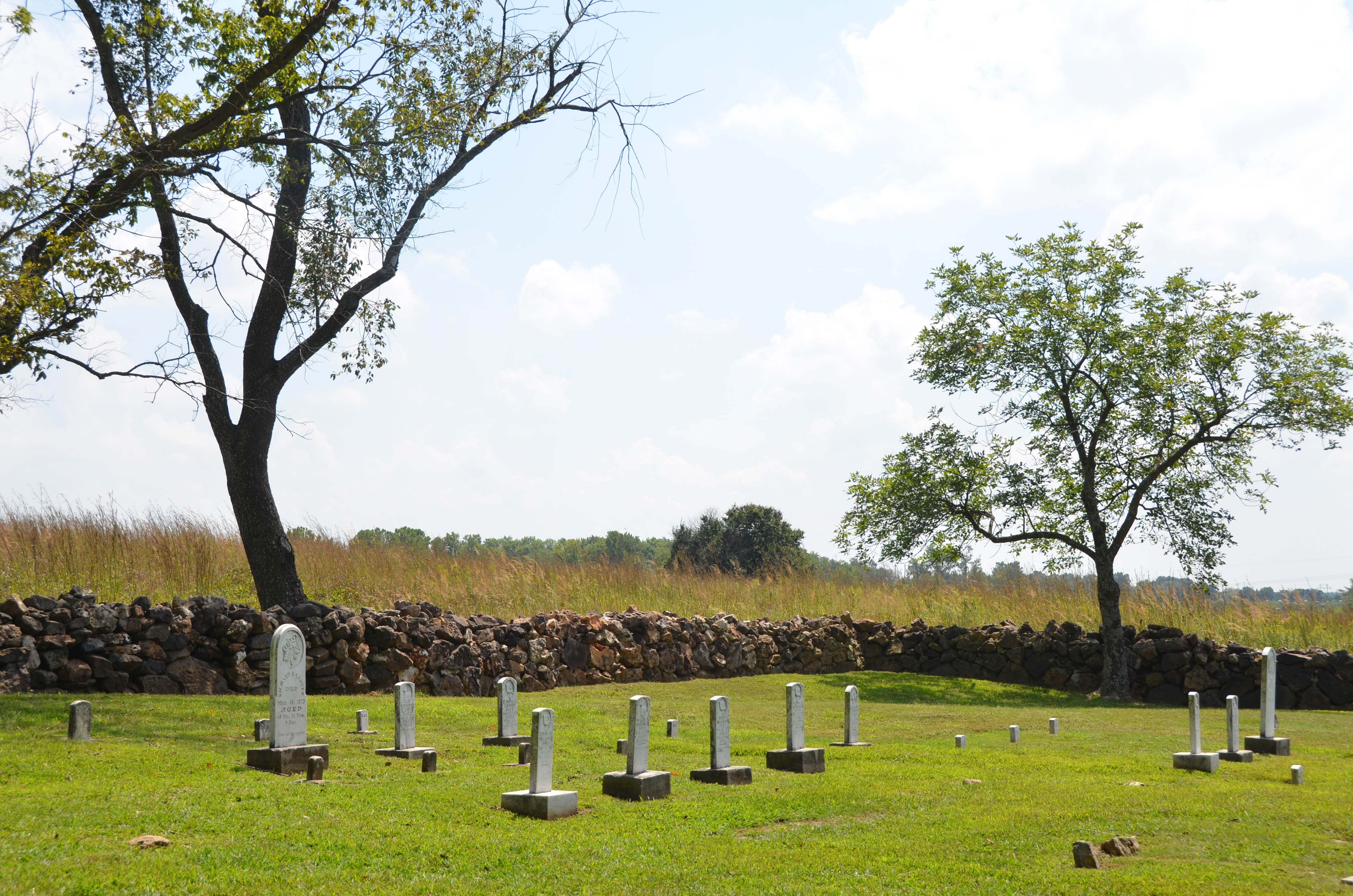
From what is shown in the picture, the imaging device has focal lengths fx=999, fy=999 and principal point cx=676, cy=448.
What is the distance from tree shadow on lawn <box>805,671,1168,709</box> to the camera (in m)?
17.3

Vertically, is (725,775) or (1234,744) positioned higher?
(725,775)

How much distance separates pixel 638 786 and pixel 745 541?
1378 inches

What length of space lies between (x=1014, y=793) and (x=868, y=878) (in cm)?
288

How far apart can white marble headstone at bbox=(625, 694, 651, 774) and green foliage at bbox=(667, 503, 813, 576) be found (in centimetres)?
3245

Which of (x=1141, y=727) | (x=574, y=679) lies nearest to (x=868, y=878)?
(x=1141, y=727)

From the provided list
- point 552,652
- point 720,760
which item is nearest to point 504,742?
point 720,760

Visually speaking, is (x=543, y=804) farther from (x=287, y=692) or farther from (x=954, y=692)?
(x=954, y=692)

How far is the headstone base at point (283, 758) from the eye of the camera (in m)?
7.00

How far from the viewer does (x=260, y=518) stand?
1420 cm

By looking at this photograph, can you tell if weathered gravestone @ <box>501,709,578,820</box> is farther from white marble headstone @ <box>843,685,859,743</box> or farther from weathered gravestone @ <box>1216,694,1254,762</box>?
weathered gravestone @ <box>1216,694,1254,762</box>

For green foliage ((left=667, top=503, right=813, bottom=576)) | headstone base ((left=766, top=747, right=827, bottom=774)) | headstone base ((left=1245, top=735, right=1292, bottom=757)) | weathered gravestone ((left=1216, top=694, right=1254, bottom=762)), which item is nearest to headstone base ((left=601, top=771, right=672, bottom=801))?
headstone base ((left=766, top=747, right=827, bottom=774))

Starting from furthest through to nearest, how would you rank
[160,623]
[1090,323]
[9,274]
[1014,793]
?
[1090,323]
[160,623]
[9,274]
[1014,793]

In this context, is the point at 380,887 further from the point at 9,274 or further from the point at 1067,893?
the point at 9,274

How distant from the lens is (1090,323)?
63.2ft
